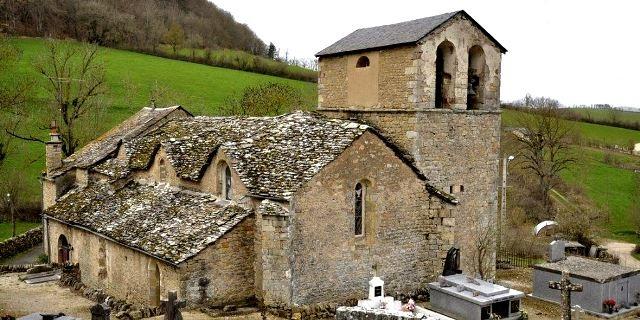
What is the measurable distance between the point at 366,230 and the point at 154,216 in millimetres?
7575

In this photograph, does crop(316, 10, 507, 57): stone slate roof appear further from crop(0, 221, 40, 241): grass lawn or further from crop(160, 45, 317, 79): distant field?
crop(160, 45, 317, 79): distant field

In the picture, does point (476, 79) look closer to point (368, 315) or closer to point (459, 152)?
point (459, 152)

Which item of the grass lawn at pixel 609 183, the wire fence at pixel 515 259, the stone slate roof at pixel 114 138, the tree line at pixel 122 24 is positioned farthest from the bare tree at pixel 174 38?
the wire fence at pixel 515 259

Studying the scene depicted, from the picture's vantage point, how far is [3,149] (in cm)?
3894

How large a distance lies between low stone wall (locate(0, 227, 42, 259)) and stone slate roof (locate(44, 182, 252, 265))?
741cm

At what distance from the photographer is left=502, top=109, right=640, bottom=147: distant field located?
2058 inches

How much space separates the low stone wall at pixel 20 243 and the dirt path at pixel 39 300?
7548 millimetres

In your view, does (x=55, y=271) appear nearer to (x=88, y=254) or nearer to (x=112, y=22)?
(x=88, y=254)

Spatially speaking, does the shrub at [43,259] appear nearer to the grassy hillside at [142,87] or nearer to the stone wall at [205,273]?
the stone wall at [205,273]

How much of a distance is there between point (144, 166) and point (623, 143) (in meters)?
46.8

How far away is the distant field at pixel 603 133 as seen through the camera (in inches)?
2058

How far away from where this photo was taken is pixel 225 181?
19016 millimetres

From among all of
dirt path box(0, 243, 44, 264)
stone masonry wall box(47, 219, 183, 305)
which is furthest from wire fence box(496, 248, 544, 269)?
dirt path box(0, 243, 44, 264)

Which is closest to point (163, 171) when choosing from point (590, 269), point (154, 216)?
point (154, 216)
